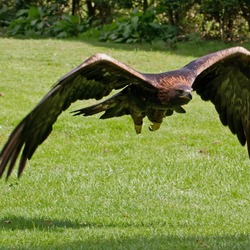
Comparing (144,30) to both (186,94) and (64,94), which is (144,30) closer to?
(186,94)

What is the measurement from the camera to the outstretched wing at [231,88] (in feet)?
23.8

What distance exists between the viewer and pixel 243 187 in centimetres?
841

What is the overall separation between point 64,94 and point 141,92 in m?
0.75

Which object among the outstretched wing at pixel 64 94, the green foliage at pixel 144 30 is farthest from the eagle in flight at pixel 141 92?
the green foliage at pixel 144 30

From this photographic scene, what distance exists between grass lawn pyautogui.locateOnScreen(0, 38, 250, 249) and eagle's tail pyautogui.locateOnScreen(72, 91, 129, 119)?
0.97 metres

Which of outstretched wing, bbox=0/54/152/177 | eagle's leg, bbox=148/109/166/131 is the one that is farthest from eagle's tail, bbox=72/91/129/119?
eagle's leg, bbox=148/109/166/131

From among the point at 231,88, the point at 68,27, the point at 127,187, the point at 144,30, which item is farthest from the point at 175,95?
the point at 68,27

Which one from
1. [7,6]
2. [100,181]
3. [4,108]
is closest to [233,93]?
[100,181]

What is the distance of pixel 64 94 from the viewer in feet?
21.1

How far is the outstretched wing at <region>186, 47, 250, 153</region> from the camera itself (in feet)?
23.8

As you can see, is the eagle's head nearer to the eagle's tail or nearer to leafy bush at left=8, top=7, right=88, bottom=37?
the eagle's tail

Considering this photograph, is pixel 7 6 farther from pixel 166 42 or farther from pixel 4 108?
pixel 4 108

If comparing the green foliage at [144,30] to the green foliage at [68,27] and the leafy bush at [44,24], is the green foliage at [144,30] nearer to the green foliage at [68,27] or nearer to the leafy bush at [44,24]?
the green foliage at [68,27]

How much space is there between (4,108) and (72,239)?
19.7ft
